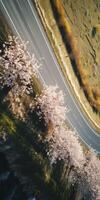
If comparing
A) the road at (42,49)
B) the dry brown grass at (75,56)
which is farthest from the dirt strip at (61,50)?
the road at (42,49)

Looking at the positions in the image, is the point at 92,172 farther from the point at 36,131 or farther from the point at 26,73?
the point at 26,73

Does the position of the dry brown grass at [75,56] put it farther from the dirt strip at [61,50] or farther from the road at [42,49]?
the road at [42,49]

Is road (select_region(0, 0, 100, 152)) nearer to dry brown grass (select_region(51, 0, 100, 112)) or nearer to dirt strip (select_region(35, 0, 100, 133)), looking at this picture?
dirt strip (select_region(35, 0, 100, 133))

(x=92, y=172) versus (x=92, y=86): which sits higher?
(x=92, y=86)

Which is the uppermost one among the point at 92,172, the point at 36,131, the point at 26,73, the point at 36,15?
the point at 36,15

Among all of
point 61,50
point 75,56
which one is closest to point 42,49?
point 61,50

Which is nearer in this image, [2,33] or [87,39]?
[2,33]

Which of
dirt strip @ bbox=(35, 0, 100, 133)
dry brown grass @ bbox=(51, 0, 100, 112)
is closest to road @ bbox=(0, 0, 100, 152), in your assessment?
dirt strip @ bbox=(35, 0, 100, 133)

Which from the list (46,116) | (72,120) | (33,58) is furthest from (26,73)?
(72,120)
